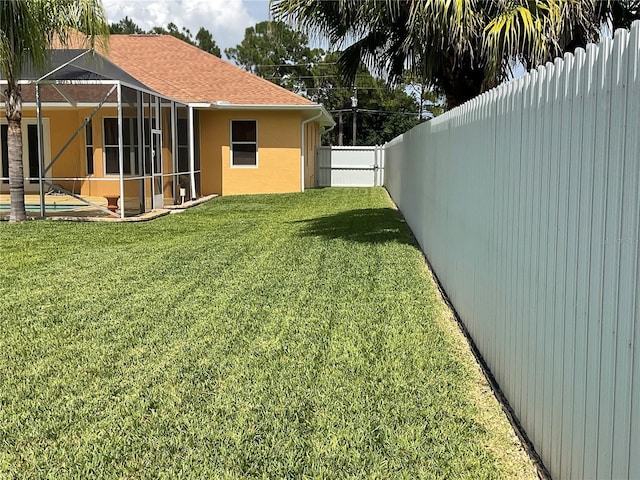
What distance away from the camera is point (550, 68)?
11.1 ft

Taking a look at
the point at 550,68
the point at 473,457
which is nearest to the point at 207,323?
the point at 473,457

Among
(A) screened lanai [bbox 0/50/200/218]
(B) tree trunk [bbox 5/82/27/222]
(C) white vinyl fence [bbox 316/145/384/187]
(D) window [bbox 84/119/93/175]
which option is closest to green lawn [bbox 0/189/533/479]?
(B) tree trunk [bbox 5/82/27/222]

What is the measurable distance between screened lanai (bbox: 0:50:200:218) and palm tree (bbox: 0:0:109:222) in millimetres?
602

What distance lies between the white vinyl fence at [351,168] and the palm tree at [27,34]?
17.8m

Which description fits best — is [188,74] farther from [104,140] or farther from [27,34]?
[27,34]

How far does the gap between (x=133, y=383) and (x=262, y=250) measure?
5685 mm

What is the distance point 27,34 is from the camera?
39.5 feet

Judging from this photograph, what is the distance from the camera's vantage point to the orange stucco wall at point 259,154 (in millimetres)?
23156

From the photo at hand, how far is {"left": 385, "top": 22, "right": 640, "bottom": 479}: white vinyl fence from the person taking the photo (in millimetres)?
2410

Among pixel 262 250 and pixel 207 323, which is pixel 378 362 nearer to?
pixel 207 323

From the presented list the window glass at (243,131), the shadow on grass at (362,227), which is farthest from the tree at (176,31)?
the shadow on grass at (362,227)

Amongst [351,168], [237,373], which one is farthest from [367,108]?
[237,373]

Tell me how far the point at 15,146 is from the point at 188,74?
12337 millimetres

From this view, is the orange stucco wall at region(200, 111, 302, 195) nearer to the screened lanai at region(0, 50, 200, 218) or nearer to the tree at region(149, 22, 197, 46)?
the screened lanai at region(0, 50, 200, 218)
